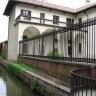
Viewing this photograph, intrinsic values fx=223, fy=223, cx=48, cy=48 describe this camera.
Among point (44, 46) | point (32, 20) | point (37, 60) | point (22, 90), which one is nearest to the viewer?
point (22, 90)

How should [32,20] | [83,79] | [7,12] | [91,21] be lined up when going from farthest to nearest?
[7,12], [32,20], [91,21], [83,79]

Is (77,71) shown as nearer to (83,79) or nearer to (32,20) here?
(83,79)

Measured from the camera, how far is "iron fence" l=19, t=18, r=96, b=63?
9.34 m

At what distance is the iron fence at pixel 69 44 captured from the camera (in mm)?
9337

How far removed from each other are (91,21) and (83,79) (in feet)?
13.3

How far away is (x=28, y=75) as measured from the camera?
A: 11.9 metres

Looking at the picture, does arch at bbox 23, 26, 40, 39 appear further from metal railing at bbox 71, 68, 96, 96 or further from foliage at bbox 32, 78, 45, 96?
metal railing at bbox 71, 68, 96, 96

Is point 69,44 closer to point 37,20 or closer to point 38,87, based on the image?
point 38,87

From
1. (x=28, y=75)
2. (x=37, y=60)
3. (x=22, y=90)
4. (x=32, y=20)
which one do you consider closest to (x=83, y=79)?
(x=22, y=90)

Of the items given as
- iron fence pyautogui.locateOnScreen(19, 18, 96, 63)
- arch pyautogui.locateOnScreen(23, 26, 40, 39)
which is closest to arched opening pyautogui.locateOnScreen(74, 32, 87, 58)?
iron fence pyautogui.locateOnScreen(19, 18, 96, 63)

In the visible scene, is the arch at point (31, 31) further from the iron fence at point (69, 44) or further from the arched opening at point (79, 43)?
the arched opening at point (79, 43)

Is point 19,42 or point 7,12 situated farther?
point 7,12

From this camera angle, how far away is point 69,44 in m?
13.2

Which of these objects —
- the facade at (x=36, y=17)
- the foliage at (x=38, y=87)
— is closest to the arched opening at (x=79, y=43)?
the foliage at (x=38, y=87)
